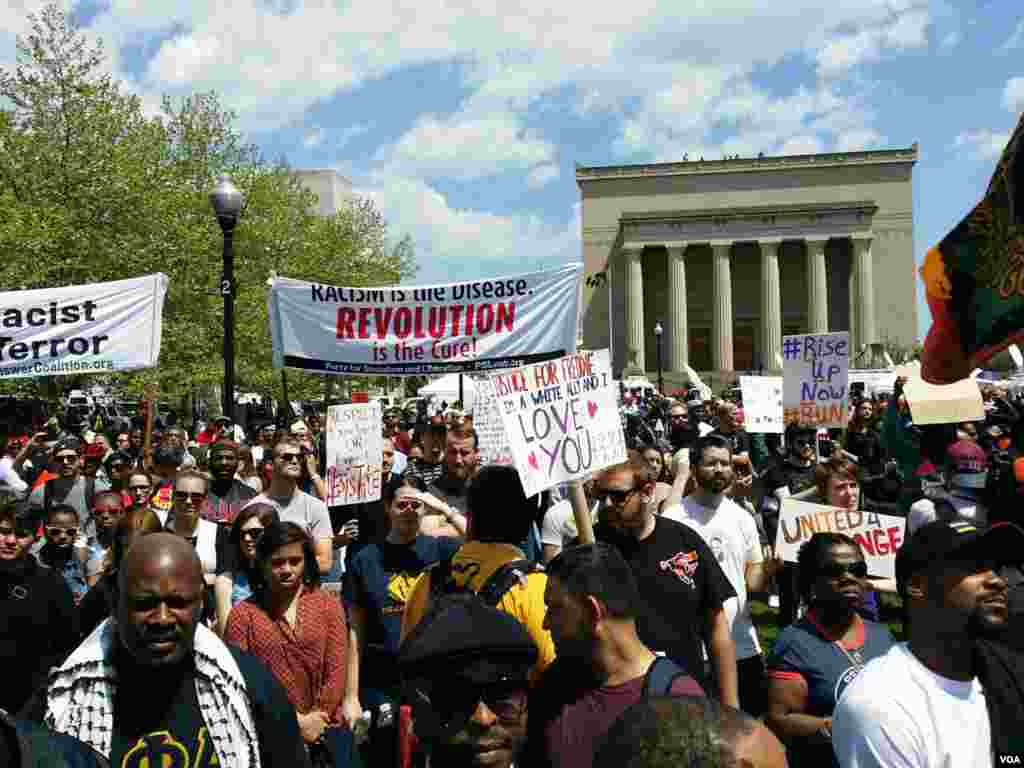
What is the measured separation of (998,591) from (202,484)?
4.52 metres

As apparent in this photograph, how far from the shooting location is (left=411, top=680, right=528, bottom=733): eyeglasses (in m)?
2.30

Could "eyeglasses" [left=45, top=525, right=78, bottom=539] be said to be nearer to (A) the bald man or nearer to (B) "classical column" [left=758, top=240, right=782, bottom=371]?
(A) the bald man

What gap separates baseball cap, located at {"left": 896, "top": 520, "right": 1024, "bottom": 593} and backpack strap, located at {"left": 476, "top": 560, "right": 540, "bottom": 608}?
1.34 meters

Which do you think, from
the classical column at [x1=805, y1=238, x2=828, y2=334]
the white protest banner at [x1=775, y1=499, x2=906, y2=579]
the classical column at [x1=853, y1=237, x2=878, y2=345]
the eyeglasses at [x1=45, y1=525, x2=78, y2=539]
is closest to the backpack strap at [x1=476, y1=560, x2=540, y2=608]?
the white protest banner at [x1=775, y1=499, x2=906, y2=579]

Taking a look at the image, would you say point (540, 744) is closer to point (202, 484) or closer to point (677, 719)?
point (677, 719)

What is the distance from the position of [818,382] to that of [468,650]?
849 centimetres

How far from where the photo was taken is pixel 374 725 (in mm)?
4703

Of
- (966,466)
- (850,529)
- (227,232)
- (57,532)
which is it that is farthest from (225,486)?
(966,466)

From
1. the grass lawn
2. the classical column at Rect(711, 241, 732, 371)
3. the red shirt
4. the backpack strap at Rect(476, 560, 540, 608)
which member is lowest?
the grass lawn

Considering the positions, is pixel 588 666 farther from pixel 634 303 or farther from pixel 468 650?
pixel 634 303

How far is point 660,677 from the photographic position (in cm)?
285

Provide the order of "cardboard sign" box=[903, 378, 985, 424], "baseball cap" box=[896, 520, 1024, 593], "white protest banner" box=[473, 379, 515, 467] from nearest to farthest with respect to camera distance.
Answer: "baseball cap" box=[896, 520, 1024, 593] → "white protest banner" box=[473, 379, 515, 467] → "cardboard sign" box=[903, 378, 985, 424]

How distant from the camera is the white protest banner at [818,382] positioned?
10.0 m

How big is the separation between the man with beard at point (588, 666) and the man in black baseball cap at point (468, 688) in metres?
0.45
